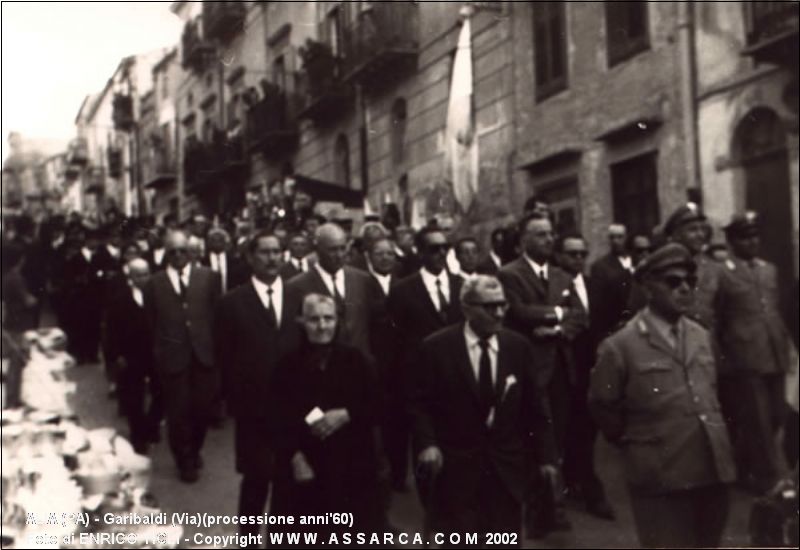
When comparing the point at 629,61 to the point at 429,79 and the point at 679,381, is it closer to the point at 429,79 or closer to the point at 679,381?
the point at 429,79

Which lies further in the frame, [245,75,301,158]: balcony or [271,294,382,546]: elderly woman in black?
[245,75,301,158]: balcony

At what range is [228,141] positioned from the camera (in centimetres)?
1370

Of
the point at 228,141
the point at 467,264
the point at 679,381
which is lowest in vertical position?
the point at 679,381

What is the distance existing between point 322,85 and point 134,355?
639 cm

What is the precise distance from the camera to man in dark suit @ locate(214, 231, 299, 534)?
641cm

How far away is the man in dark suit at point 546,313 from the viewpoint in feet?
22.7

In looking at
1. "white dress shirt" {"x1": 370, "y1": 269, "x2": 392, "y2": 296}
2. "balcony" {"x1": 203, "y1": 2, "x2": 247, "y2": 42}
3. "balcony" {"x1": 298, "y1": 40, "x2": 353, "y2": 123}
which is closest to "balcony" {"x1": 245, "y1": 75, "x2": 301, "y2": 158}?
"balcony" {"x1": 298, "y1": 40, "x2": 353, "y2": 123}

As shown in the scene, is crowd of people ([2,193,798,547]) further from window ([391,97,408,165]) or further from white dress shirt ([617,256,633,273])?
window ([391,97,408,165])

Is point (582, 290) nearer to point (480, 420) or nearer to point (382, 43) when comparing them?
point (480, 420)

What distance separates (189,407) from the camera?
8.50 meters

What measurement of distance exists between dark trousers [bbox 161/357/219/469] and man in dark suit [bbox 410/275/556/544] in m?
3.19

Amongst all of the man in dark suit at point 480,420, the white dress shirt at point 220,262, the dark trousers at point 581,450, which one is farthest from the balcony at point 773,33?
the man in dark suit at point 480,420

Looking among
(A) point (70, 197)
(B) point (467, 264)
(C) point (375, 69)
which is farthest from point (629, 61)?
(A) point (70, 197)

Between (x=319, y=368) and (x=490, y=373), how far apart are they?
819mm
